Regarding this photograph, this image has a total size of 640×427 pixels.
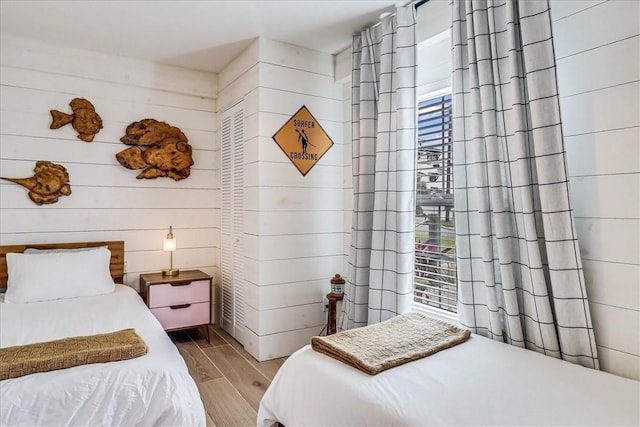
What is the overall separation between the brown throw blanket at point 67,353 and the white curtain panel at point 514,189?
1.69 metres

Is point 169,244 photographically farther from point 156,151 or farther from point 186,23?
point 186,23

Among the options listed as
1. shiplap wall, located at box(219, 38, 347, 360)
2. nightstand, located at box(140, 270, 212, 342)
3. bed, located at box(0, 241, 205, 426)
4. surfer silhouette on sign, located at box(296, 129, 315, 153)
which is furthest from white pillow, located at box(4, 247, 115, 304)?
surfer silhouette on sign, located at box(296, 129, 315, 153)

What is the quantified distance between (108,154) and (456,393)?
129 inches

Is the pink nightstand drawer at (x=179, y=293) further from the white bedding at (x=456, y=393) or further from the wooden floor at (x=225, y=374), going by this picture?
the white bedding at (x=456, y=393)

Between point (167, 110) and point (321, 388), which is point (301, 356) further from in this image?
point (167, 110)

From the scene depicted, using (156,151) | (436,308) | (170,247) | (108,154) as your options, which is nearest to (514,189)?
(436,308)

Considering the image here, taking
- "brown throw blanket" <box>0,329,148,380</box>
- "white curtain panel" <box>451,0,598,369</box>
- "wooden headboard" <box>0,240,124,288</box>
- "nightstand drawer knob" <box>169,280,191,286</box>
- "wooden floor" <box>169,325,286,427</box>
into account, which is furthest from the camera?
"nightstand drawer knob" <box>169,280,191,286</box>

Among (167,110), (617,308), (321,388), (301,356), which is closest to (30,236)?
(167,110)

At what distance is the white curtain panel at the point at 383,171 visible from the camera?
2.42 meters

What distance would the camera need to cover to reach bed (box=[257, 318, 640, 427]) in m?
1.24

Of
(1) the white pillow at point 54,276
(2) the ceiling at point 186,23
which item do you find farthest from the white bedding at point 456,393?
(2) the ceiling at point 186,23

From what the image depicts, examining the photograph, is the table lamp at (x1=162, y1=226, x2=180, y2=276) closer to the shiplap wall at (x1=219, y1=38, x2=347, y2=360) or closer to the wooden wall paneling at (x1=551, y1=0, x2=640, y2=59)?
the shiplap wall at (x1=219, y1=38, x2=347, y2=360)

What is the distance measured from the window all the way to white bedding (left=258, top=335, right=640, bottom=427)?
761 millimetres

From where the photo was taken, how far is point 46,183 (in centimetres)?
308
